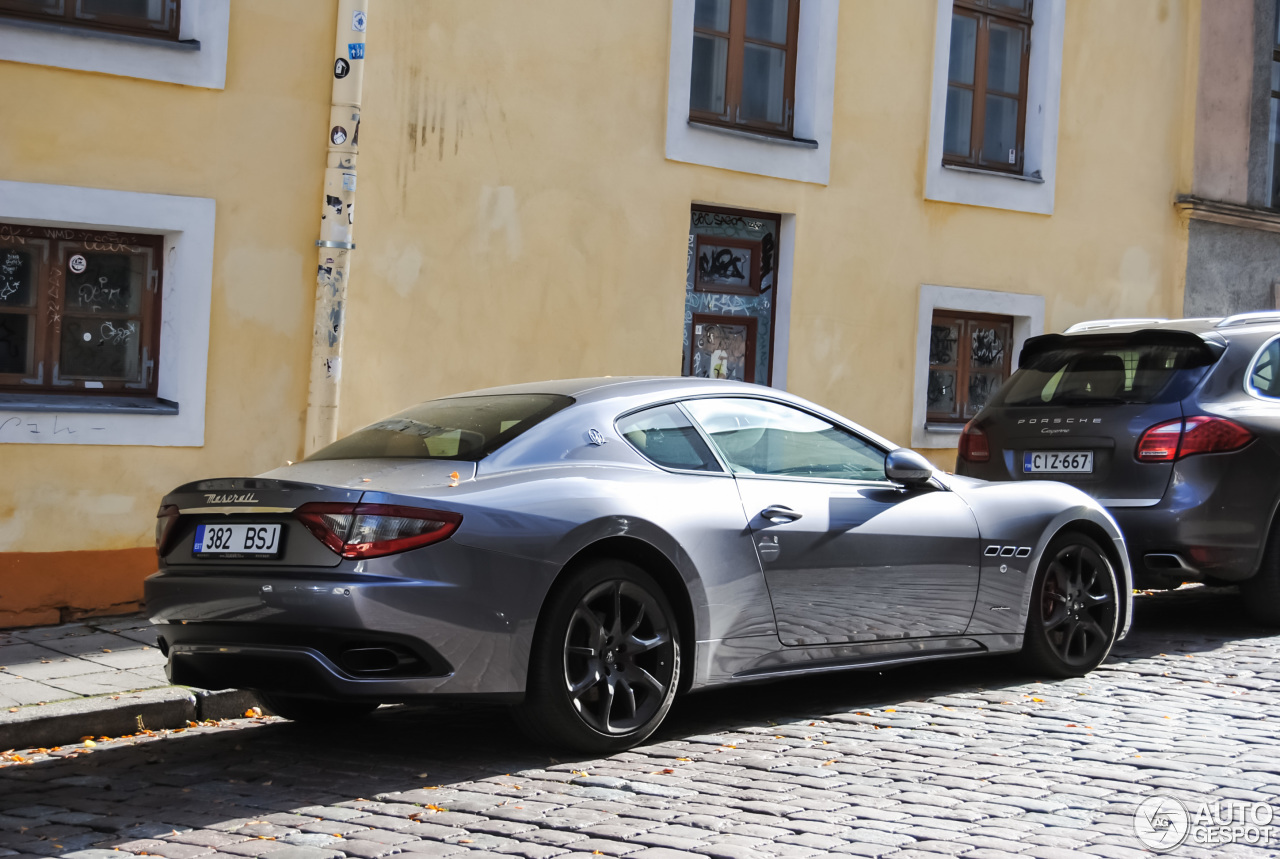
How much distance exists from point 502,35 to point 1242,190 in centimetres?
883

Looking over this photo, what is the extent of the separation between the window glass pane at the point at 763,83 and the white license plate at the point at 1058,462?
4.63 metres

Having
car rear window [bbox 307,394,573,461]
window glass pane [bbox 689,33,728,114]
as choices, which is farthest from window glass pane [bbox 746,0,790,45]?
car rear window [bbox 307,394,573,461]

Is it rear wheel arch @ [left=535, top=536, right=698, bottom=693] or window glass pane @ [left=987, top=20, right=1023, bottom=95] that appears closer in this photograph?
rear wheel arch @ [left=535, top=536, right=698, bottom=693]

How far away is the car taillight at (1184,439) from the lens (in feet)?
26.7

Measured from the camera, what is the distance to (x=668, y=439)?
594 cm

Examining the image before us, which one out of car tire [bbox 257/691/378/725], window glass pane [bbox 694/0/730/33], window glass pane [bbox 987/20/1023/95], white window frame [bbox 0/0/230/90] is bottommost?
car tire [bbox 257/691/378/725]

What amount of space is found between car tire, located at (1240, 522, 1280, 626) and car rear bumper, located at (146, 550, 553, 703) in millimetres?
5225

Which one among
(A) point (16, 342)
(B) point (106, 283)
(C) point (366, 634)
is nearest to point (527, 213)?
(B) point (106, 283)

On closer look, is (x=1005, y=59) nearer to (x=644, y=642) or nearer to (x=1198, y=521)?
(x=1198, y=521)

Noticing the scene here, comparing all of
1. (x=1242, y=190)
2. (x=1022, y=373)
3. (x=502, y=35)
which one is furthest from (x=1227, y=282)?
(x=502, y=35)

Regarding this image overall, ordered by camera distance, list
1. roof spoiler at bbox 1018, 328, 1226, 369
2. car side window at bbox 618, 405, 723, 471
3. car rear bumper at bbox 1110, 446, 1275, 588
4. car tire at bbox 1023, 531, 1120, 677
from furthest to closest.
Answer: roof spoiler at bbox 1018, 328, 1226, 369 → car rear bumper at bbox 1110, 446, 1275, 588 → car tire at bbox 1023, 531, 1120, 677 → car side window at bbox 618, 405, 723, 471

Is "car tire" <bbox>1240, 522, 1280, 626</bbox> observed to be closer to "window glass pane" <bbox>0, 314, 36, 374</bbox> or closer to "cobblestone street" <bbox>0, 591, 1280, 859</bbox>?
"cobblestone street" <bbox>0, 591, 1280, 859</bbox>

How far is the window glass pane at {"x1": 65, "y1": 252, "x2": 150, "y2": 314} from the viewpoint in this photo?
890cm

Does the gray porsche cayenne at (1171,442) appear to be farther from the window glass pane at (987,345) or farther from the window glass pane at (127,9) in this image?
the window glass pane at (127,9)
